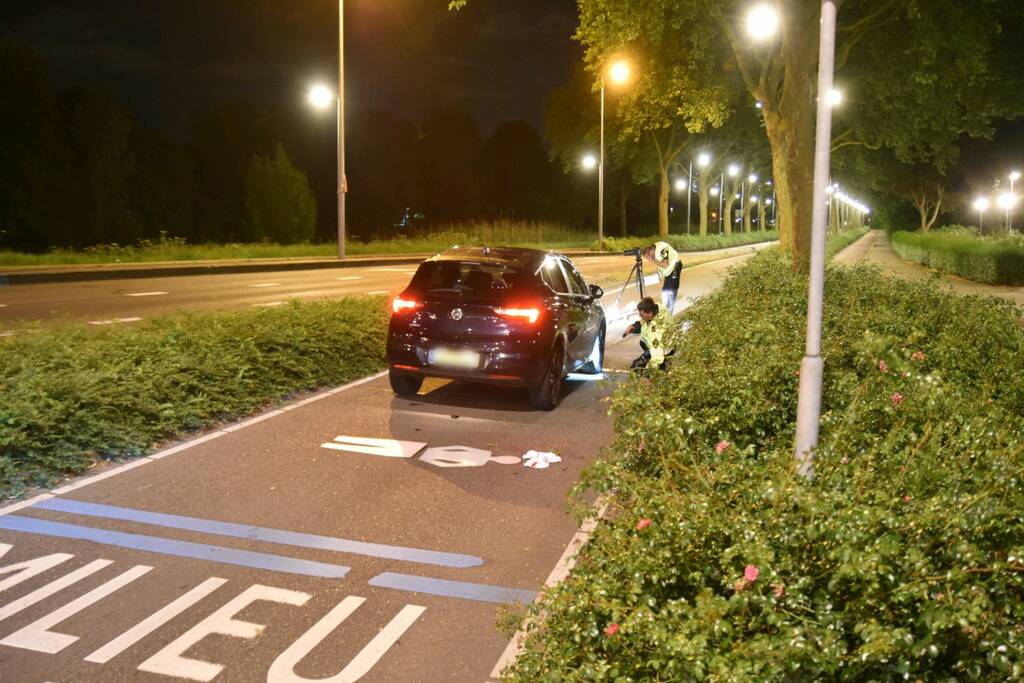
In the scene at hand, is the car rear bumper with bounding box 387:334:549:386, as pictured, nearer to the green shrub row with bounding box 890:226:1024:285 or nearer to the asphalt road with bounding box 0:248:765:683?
the asphalt road with bounding box 0:248:765:683

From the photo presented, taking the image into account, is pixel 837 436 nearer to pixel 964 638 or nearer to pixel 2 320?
pixel 964 638

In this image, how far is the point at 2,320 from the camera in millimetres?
15562

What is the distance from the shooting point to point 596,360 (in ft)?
42.0

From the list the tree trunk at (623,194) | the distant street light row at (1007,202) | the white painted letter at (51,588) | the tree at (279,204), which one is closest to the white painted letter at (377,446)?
the white painted letter at (51,588)

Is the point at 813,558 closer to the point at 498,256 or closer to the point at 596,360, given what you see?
the point at 498,256

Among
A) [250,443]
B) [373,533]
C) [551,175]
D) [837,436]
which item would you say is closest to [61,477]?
[250,443]

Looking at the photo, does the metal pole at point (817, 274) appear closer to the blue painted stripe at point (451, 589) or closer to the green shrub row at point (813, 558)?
the green shrub row at point (813, 558)

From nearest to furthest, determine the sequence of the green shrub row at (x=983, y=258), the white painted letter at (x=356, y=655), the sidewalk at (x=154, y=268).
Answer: the white painted letter at (x=356, y=655) → the sidewalk at (x=154, y=268) → the green shrub row at (x=983, y=258)

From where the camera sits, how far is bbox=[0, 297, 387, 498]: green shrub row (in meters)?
7.07

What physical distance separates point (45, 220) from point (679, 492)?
61.7 meters

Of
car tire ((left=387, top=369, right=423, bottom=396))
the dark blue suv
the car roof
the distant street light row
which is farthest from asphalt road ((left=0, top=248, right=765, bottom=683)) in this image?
the distant street light row

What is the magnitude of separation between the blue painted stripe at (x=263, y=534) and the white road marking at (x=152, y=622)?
727mm

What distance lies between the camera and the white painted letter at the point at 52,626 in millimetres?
4414

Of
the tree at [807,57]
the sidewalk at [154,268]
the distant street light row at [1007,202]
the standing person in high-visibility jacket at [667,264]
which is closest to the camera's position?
the standing person in high-visibility jacket at [667,264]
